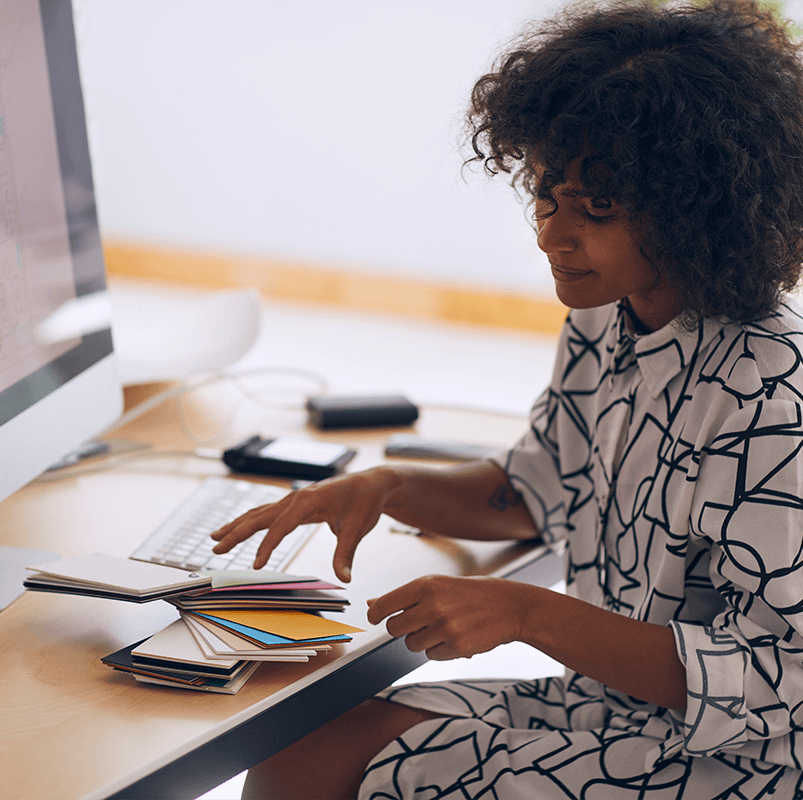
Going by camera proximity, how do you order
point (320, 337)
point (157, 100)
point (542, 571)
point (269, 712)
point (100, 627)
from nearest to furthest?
point (269, 712), point (100, 627), point (542, 571), point (320, 337), point (157, 100)

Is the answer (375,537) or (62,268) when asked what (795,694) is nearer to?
(375,537)

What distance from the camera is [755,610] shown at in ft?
2.63

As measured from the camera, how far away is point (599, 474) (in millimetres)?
1041

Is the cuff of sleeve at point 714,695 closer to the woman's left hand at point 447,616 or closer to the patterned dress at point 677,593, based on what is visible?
the patterned dress at point 677,593

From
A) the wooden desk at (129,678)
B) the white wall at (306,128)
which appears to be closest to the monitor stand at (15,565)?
the wooden desk at (129,678)

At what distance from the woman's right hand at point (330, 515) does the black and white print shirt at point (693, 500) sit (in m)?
0.21

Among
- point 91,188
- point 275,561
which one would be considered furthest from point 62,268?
point 275,561

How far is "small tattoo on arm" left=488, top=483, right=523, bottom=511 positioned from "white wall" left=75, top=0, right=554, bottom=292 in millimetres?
2548

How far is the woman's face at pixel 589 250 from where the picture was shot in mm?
851

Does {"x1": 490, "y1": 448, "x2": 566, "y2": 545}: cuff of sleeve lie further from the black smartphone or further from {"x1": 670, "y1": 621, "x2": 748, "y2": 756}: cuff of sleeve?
{"x1": 670, "y1": 621, "x2": 748, "y2": 756}: cuff of sleeve

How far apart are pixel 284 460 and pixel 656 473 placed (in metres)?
0.48

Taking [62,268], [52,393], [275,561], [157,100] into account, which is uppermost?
[157,100]

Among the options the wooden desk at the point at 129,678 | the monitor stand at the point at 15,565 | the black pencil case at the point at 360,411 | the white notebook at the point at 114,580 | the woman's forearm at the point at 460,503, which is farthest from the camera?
the black pencil case at the point at 360,411

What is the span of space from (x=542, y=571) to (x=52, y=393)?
1.92ft
